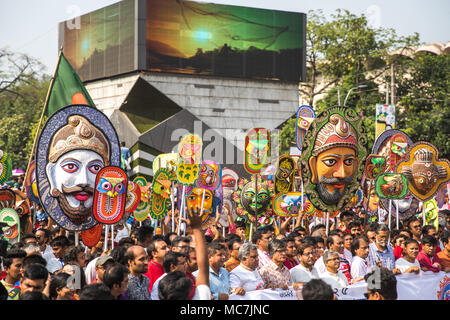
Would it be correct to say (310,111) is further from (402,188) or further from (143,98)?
(143,98)

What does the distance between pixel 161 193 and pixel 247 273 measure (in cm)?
599

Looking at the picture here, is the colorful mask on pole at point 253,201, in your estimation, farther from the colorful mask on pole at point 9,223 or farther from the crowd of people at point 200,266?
the colorful mask on pole at point 9,223

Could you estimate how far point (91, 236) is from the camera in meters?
10.1

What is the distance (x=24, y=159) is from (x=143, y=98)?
8081 millimetres

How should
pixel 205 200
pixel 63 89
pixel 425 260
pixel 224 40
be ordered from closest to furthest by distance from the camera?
1. pixel 425 260
2. pixel 63 89
3. pixel 205 200
4. pixel 224 40

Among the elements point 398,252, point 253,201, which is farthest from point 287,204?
point 398,252

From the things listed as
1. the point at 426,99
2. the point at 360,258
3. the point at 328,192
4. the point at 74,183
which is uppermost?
the point at 426,99

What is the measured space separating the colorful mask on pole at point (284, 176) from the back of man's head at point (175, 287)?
8.11 m

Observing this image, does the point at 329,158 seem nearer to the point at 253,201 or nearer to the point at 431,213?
the point at 253,201

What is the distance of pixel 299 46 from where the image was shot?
128ft

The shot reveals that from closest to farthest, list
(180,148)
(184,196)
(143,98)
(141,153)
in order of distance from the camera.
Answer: (184,196), (180,148), (141,153), (143,98)

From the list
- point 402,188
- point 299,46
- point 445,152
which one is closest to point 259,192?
point 402,188

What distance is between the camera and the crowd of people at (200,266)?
551cm
